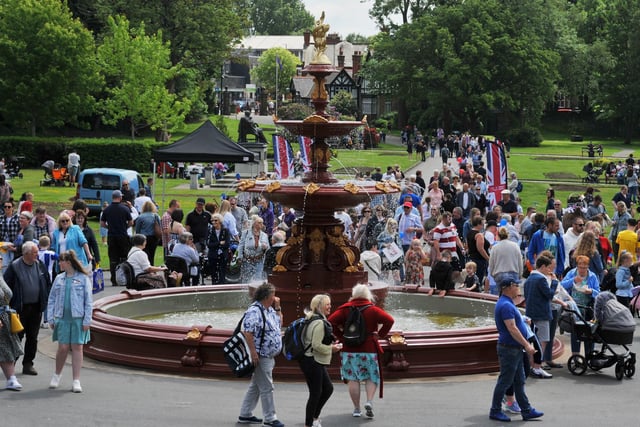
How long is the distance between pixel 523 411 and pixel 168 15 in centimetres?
6501

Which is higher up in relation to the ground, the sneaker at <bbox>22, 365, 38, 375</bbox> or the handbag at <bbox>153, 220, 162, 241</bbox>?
the handbag at <bbox>153, 220, 162, 241</bbox>

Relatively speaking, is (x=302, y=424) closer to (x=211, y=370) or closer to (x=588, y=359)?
(x=211, y=370)

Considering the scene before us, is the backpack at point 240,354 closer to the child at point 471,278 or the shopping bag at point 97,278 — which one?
the child at point 471,278

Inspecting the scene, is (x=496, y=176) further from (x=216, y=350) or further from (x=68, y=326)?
(x=68, y=326)

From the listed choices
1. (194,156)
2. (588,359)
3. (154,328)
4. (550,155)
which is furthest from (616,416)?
(550,155)

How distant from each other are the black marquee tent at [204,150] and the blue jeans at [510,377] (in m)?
18.0

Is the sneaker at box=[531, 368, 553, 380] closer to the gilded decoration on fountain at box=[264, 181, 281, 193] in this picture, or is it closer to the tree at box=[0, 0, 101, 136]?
the gilded decoration on fountain at box=[264, 181, 281, 193]

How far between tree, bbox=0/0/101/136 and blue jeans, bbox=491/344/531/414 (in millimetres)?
53053

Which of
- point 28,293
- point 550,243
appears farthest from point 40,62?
point 28,293

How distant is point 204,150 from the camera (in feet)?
95.9

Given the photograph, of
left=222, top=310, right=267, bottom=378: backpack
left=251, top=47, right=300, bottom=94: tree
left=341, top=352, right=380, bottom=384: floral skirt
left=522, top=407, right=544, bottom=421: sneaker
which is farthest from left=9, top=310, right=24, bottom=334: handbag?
left=251, top=47, right=300, bottom=94: tree

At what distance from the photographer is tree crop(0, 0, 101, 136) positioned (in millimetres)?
61594

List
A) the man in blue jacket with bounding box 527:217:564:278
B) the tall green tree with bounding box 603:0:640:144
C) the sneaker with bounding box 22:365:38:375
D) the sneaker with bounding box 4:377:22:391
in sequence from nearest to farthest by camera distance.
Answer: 1. the sneaker with bounding box 4:377:22:391
2. the sneaker with bounding box 22:365:38:375
3. the man in blue jacket with bounding box 527:217:564:278
4. the tall green tree with bounding box 603:0:640:144

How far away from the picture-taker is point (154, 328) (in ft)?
46.3
